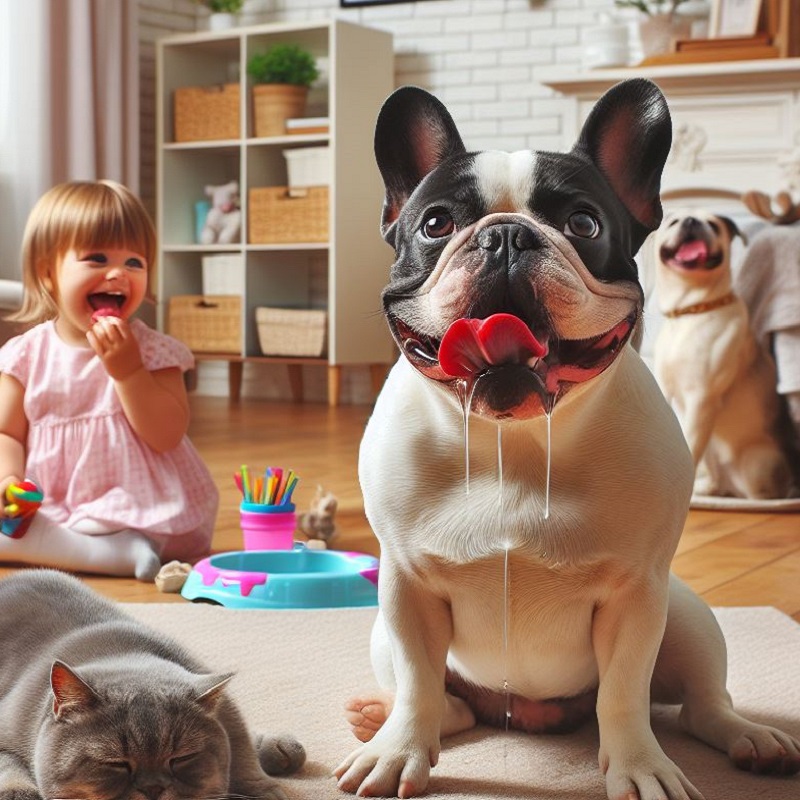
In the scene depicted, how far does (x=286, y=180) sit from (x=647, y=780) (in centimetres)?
467

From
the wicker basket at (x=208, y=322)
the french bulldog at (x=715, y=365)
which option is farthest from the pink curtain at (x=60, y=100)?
the french bulldog at (x=715, y=365)

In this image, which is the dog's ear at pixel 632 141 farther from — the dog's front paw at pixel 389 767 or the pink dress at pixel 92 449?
the pink dress at pixel 92 449

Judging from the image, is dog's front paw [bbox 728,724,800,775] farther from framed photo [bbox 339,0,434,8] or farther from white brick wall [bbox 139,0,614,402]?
framed photo [bbox 339,0,434,8]

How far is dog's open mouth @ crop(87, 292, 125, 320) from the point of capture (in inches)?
88.2

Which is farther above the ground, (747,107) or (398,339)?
(747,107)

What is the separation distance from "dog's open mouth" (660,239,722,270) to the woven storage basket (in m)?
2.35

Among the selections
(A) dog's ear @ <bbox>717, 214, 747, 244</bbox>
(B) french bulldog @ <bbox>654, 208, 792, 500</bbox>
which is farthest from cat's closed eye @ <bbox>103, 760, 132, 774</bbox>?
(A) dog's ear @ <bbox>717, 214, 747, 244</bbox>

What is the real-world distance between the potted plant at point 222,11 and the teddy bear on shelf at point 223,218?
0.70 metres

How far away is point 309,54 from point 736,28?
172cm

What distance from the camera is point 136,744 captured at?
99 centimetres

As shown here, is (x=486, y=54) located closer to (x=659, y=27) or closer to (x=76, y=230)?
(x=659, y=27)

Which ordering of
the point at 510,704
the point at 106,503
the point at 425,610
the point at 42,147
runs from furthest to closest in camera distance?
the point at 42,147, the point at 106,503, the point at 510,704, the point at 425,610

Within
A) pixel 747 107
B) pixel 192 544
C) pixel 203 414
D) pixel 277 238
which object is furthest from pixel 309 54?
pixel 192 544

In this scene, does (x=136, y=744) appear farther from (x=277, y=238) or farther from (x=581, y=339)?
(x=277, y=238)
